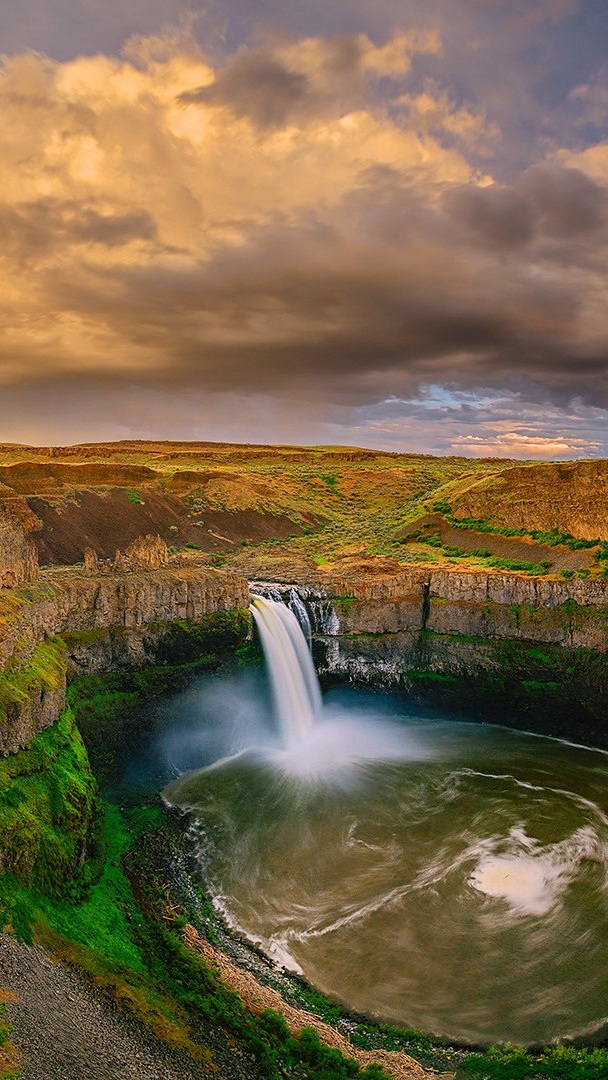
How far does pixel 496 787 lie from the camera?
2884 cm

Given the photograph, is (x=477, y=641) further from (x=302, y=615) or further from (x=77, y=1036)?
(x=77, y=1036)

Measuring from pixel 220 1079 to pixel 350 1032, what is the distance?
4.23 metres

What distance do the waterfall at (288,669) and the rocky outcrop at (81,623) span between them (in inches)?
69.7

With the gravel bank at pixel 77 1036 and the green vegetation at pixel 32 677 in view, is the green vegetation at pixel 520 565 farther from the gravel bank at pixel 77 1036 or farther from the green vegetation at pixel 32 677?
the gravel bank at pixel 77 1036

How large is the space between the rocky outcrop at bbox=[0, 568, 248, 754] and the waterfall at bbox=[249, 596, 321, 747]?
177 centimetres

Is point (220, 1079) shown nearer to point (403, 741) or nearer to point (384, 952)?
point (384, 952)

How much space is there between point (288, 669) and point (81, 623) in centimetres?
1143

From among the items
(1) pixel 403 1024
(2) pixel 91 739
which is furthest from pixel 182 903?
(2) pixel 91 739

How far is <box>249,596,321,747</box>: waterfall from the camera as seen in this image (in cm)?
3441

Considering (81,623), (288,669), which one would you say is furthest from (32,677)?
(288,669)

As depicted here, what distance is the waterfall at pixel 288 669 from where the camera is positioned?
3441 centimetres

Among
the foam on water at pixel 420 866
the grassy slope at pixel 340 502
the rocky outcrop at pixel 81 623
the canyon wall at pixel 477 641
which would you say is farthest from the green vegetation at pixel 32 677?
the grassy slope at pixel 340 502

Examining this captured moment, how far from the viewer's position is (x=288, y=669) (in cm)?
3594

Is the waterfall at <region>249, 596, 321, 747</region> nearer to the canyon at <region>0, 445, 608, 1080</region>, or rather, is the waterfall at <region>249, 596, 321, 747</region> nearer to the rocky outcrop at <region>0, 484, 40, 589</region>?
the canyon at <region>0, 445, 608, 1080</region>
